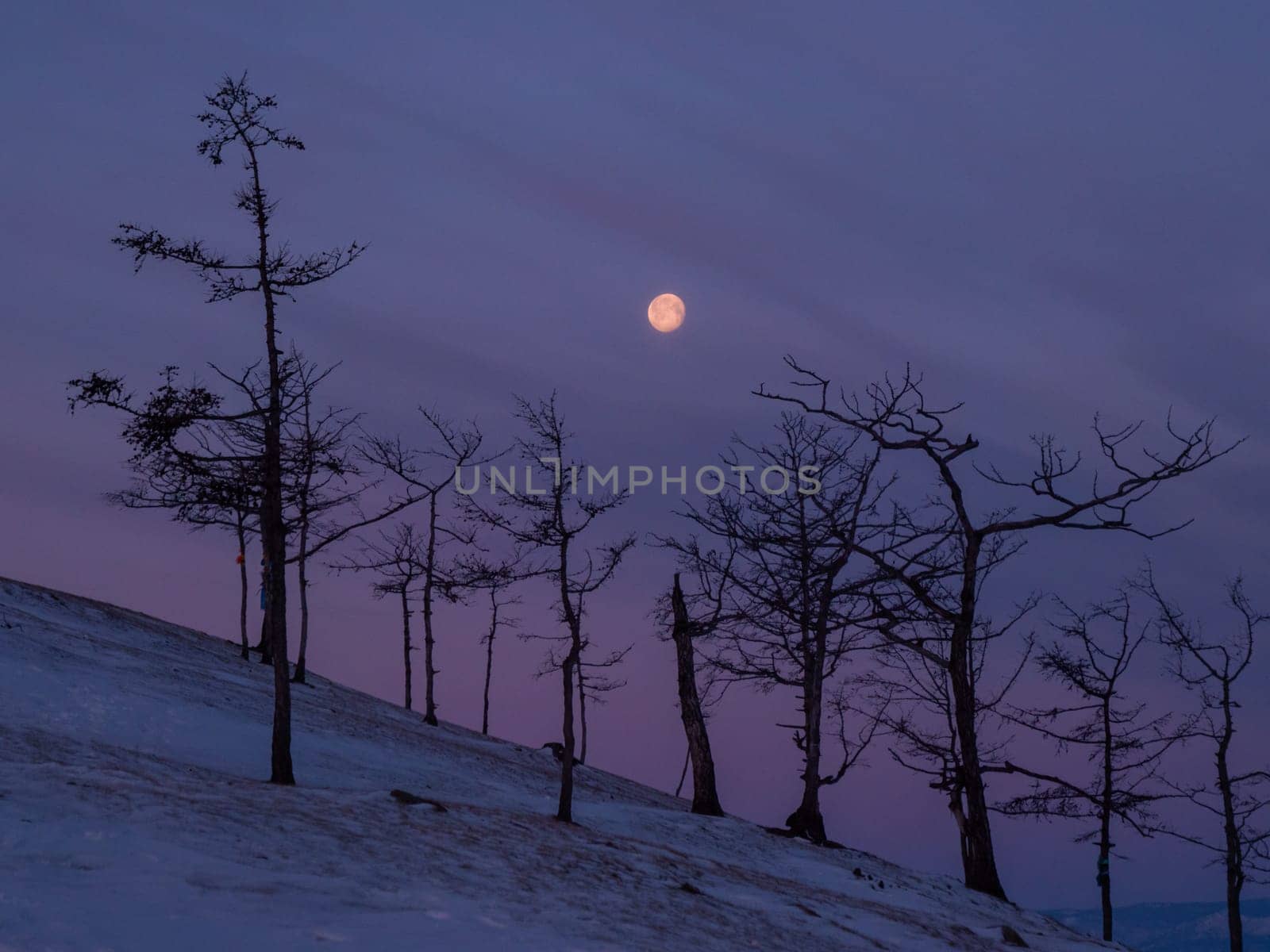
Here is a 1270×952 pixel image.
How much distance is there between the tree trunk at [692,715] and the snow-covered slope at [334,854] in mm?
2871

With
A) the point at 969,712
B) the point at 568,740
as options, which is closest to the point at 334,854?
the point at 568,740

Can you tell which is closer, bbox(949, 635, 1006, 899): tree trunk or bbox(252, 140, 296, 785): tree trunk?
bbox(252, 140, 296, 785): tree trunk

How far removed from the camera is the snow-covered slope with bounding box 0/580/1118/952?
9828 millimetres

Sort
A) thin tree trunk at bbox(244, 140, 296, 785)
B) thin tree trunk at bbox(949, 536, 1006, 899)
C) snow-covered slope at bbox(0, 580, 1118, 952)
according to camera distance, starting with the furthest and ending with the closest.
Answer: thin tree trunk at bbox(949, 536, 1006, 899) < thin tree trunk at bbox(244, 140, 296, 785) < snow-covered slope at bbox(0, 580, 1118, 952)

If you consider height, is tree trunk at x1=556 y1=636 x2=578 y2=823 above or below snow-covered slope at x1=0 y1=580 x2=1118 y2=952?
above

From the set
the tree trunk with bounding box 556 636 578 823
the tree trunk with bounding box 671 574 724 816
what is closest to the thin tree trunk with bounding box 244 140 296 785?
the tree trunk with bounding box 556 636 578 823

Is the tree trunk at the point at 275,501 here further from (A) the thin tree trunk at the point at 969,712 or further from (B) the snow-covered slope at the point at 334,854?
(A) the thin tree trunk at the point at 969,712

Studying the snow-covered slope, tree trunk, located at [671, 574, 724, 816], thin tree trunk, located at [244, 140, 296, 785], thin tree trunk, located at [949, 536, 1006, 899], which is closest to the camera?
the snow-covered slope

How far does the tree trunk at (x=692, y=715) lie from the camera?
29203 millimetres

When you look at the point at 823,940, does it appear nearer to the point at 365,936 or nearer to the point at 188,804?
the point at 365,936

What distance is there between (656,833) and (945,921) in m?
6.28

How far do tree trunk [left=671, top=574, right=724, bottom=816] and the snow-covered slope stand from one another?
9.42ft

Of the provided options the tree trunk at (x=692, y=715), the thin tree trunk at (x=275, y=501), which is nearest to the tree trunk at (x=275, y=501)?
the thin tree trunk at (x=275, y=501)

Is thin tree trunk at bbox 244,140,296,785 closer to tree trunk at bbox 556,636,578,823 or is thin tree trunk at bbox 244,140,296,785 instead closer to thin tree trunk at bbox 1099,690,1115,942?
tree trunk at bbox 556,636,578,823
